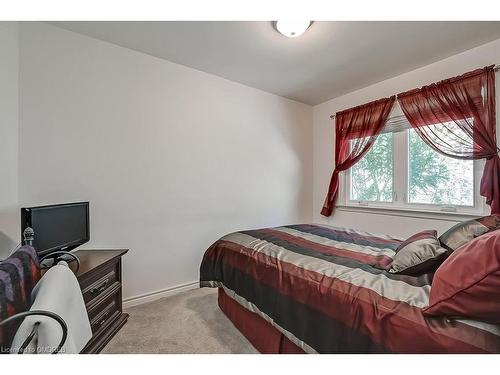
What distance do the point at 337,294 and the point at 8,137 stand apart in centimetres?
238

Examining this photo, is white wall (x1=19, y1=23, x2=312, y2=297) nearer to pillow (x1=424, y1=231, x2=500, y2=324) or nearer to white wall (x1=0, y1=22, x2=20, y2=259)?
white wall (x1=0, y1=22, x2=20, y2=259)

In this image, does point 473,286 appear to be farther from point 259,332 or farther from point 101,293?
point 101,293

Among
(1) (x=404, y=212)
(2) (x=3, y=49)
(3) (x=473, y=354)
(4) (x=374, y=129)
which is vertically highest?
(2) (x=3, y=49)

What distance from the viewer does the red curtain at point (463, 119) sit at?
205 cm

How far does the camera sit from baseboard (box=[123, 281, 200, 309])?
87.1 inches

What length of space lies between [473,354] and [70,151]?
269cm

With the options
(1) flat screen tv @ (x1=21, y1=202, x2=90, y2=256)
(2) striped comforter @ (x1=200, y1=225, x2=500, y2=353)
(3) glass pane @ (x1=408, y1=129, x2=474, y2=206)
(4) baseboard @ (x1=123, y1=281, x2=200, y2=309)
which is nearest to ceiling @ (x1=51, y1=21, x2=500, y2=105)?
(3) glass pane @ (x1=408, y1=129, x2=474, y2=206)

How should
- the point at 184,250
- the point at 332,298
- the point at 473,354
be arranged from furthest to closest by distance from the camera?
the point at 184,250 → the point at 332,298 → the point at 473,354

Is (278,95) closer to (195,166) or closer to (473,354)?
(195,166)

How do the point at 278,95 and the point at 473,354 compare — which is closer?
the point at 473,354

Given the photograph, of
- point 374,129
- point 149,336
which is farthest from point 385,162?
point 149,336

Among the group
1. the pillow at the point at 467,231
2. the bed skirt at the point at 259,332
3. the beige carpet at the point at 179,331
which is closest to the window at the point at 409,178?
the pillow at the point at 467,231

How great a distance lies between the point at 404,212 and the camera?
273 cm

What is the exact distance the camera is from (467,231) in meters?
1.22
